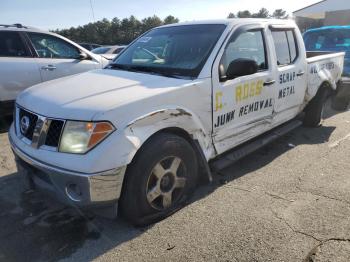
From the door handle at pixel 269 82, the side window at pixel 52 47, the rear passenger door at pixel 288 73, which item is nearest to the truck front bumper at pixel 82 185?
the door handle at pixel 269 82

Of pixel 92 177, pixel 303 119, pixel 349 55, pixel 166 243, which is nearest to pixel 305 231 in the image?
→ pixel 166 243

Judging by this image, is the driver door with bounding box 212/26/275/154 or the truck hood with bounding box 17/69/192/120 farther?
the driver door with bounding box 212/26/275/154

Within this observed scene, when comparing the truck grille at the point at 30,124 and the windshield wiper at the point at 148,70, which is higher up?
the windshield wiper at the point at 148,70

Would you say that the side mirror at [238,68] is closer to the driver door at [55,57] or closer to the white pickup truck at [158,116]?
the white pickup truck at [158,116]

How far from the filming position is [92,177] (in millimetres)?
2582

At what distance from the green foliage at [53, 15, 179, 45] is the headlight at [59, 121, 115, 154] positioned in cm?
4732

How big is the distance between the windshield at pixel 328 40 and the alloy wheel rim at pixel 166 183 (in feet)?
23.7

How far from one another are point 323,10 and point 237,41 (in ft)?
98.7

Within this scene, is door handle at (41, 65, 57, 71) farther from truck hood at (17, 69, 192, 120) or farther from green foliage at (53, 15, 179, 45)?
green foliage at (53, 15, 179, 45)

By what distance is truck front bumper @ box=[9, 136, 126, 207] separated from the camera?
2.60 m

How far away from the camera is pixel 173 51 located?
3863 millimetres

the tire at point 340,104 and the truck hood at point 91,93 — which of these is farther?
the tire at point 340,104

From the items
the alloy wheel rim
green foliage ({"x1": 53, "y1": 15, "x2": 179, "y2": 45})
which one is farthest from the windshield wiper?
green foliage ({"x1": 53, "y1": 15, "x2": 179, "y2": 45})

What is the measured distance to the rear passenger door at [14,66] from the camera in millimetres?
6086
